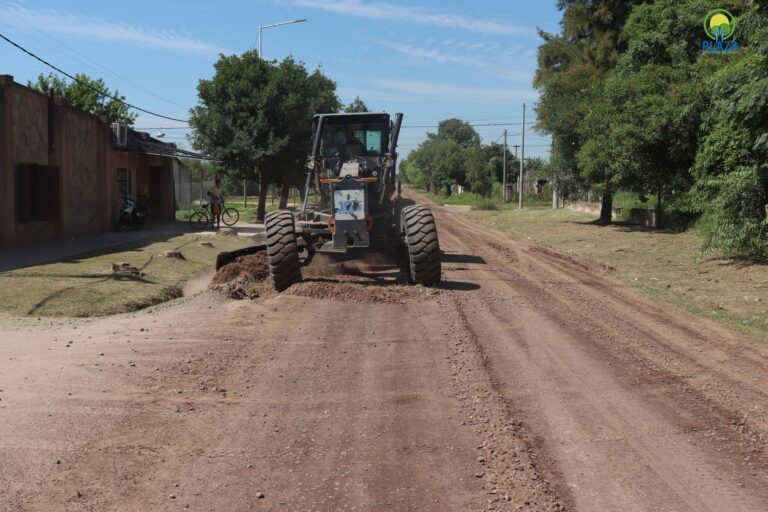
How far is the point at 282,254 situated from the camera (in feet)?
36.5

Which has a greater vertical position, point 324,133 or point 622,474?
point 324,133

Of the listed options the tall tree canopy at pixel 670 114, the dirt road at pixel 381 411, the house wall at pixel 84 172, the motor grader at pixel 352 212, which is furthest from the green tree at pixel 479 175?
the dirt road at pixel 381 411

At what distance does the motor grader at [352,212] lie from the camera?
37.0 ft

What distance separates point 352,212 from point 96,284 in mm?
4316

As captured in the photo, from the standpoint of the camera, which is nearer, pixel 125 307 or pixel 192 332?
pixel 192 332

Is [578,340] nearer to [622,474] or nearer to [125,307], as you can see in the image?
[622,474]

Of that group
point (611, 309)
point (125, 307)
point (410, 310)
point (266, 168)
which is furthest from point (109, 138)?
point (611, 309)

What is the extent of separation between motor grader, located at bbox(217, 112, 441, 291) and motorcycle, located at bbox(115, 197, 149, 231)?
11340mm

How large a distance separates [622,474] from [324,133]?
9.68 meters

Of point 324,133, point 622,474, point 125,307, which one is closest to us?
point 622,474

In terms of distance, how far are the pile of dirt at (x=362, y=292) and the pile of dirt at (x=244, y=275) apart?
80 centimetres

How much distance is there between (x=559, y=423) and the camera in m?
5.36

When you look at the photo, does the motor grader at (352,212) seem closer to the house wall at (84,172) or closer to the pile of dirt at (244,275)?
the pile of dirt at (244,275)

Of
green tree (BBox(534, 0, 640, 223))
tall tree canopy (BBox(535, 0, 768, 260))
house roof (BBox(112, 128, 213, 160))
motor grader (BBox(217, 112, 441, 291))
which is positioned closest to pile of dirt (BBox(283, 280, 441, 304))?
motor grader (BBox(217, 112, 441, 291))
